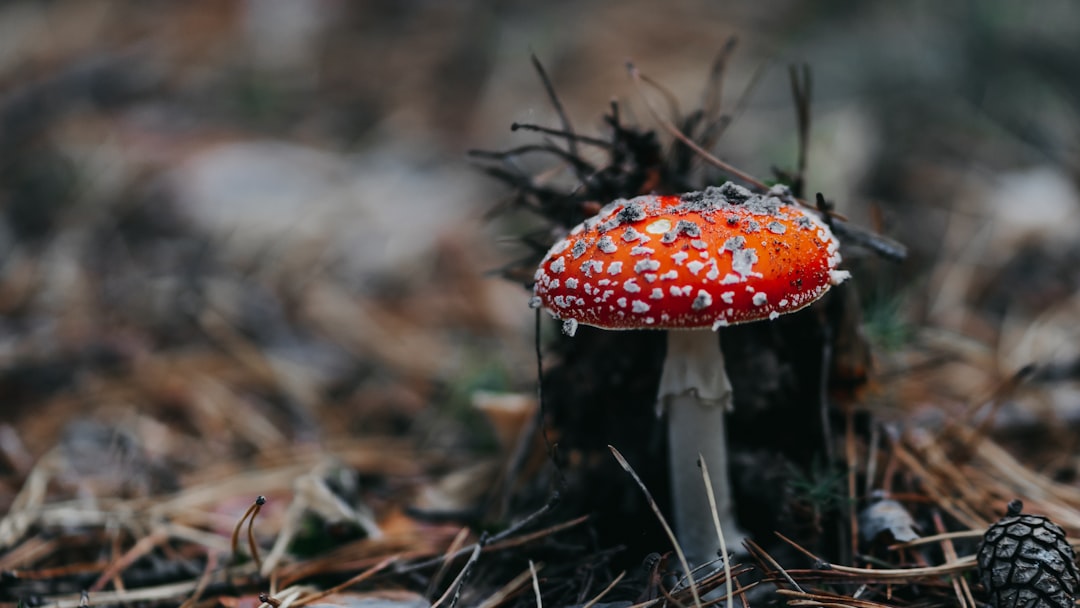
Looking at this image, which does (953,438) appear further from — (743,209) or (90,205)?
(90,205)

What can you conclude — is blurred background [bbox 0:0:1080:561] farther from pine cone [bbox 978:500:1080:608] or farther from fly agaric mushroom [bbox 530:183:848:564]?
pine cone [bbox 978:500:1080:608]

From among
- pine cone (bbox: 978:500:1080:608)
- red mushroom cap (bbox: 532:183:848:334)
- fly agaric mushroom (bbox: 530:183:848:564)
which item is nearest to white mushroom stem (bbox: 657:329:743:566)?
fly agaric mushroom (bbox: 530:183:848:564)

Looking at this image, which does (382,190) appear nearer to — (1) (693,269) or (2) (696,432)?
(2) (696,432)

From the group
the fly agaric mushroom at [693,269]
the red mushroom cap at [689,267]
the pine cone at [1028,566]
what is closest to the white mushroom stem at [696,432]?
the fly agaric mushroom at [693,269]

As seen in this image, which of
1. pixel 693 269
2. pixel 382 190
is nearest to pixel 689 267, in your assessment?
pixel 693 269

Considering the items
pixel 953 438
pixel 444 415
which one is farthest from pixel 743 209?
pixel 444 415

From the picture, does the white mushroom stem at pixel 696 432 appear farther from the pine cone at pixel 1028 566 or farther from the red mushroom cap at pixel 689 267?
the pine cone at pixel 1028 566
